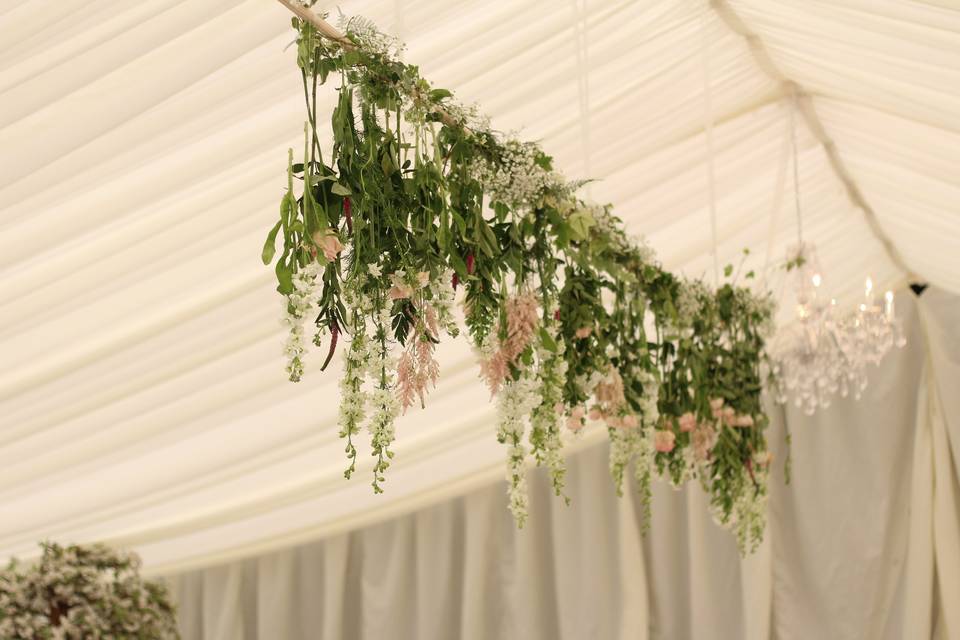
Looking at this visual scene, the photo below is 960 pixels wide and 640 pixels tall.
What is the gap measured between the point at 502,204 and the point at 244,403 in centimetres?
234

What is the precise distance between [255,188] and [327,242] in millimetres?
1428

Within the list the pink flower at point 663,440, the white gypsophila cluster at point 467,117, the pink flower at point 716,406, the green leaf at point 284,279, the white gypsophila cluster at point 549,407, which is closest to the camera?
the green leaf at point 284,279

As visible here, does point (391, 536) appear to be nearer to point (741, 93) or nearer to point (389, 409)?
point (741, 93)

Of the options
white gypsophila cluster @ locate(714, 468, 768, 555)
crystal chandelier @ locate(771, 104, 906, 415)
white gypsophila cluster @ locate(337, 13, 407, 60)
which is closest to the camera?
white gypsophila cluster @ locate(337, 13, 407, 60)

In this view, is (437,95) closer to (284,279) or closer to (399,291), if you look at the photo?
(399,291)

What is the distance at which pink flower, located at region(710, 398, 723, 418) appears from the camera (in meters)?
4.18

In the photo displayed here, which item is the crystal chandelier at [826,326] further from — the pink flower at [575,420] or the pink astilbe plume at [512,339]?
the pink astilbe plume at [512,339]

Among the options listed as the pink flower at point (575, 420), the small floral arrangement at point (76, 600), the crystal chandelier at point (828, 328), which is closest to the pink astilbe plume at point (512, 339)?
the pink flower at point (575, 420)

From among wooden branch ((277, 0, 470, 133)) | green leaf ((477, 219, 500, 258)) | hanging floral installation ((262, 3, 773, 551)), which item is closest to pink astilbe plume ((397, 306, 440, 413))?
hanging floral installation ((262, 3, 773, 551))

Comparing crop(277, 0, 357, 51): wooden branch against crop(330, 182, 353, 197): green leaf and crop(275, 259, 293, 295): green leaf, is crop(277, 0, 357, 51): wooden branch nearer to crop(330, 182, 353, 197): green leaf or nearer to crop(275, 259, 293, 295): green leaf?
crop(330, 182, 353, 197): green leaf

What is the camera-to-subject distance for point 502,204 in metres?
3.01

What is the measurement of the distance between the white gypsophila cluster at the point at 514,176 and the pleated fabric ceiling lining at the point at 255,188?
0.42m

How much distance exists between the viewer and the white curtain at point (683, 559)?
6719 millimetres

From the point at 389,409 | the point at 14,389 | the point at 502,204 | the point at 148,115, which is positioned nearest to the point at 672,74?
the point at 502,204
